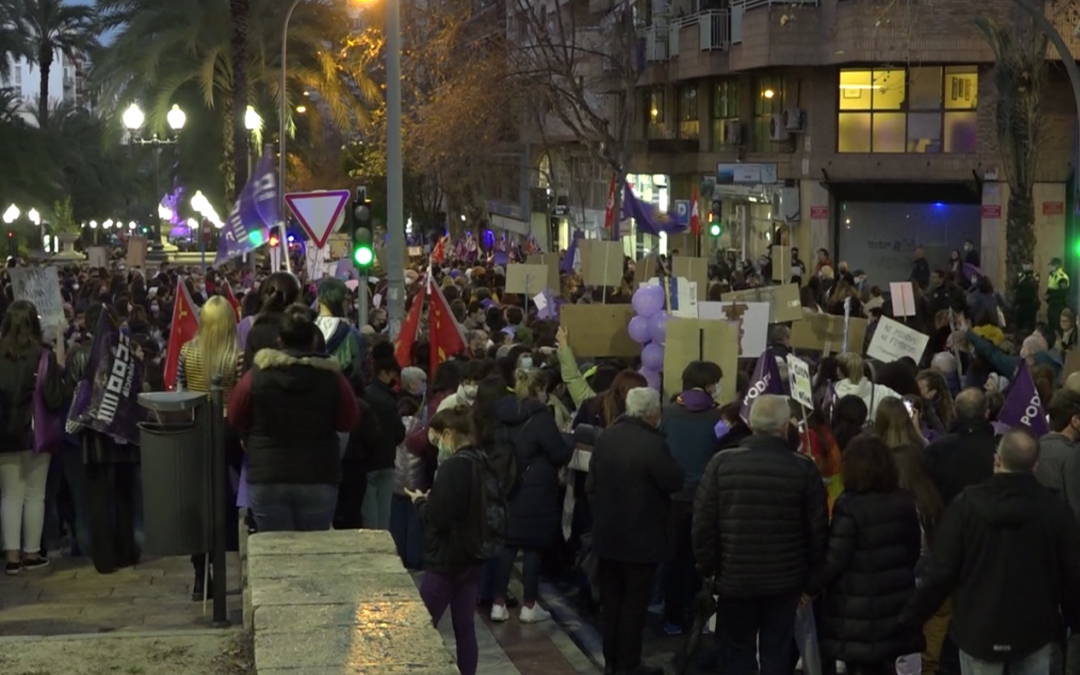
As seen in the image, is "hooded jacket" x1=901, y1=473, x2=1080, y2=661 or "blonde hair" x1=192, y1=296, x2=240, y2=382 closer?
"hooded jacket" x1=901, y1=473, x2=1080, y2=661

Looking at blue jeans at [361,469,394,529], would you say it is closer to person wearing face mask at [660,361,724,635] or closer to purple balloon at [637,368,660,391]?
person wearing face mask at [660,361,724,635]

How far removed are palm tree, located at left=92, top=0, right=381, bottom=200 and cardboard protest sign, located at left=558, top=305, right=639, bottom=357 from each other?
2252 cm

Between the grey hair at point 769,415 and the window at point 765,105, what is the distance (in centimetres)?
3372

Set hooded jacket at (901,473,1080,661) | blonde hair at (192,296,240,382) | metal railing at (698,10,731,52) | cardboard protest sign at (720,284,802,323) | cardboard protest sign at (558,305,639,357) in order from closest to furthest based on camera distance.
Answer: hooded jacket at (901,473,1080,661), blonde hair at (192,296,240,382), cardboard protest sign at (558,305,639,357), cardboard protest sign at (720,284,802,323), metal railing at (698,10,731,52)

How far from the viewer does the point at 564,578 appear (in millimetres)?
12289

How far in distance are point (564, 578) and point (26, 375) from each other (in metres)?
3.93

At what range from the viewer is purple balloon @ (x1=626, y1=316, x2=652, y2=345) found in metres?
13.9

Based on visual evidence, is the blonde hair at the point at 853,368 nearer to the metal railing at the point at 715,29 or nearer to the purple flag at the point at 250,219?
the purple flag at the point at 250,219

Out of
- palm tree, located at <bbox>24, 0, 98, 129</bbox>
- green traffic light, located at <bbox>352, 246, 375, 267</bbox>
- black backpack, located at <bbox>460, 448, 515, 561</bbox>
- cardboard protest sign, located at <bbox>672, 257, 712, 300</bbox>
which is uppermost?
palm tree, located at <bbox>24, 0, 98, 129</bbox>

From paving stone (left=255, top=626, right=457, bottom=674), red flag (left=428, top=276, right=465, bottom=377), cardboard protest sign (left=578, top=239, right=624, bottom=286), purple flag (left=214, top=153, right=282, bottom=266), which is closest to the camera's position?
paving stone (left=255, top=626, right=457, bottom=674)

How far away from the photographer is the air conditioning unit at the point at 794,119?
3978 cm

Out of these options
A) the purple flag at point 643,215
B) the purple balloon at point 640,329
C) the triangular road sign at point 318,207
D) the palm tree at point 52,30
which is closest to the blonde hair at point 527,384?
the purple balloon at point 640,329

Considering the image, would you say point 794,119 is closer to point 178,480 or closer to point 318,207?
point 318,207

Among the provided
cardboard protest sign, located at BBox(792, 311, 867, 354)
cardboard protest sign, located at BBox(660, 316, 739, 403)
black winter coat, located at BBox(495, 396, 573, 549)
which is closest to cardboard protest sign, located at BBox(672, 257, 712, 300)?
cardboard protest sign, located at BBox(792, 311, 867, 354)
